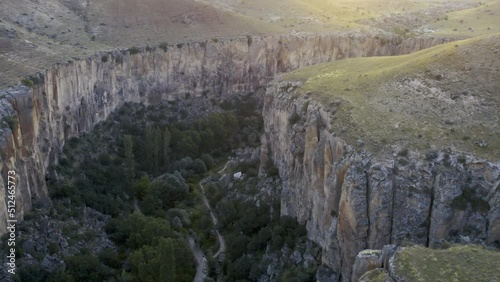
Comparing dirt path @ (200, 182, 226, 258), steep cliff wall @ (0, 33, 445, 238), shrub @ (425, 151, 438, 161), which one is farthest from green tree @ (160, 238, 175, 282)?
shrub @ (425, 151, 438, 161)

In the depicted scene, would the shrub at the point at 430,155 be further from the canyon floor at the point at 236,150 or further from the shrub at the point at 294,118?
the shrub at the point at 294,118

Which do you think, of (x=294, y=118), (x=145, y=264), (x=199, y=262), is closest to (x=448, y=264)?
(x=145, y=264)

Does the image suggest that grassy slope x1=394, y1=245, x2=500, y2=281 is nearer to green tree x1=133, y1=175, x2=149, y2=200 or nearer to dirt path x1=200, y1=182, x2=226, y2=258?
dirt path x1=200, y1=182, x2=226, y2=258

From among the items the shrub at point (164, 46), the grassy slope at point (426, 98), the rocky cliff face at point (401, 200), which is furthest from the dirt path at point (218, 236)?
the shrub at point (164, 46)

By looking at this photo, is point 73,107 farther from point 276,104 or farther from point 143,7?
point 143,7

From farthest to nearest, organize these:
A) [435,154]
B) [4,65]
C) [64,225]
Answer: [4,65], [64,225], [435,154]

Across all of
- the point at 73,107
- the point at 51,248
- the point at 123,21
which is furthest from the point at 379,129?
the point at 123,21

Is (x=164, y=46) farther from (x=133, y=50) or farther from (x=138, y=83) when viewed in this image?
(x=138, y=83)
